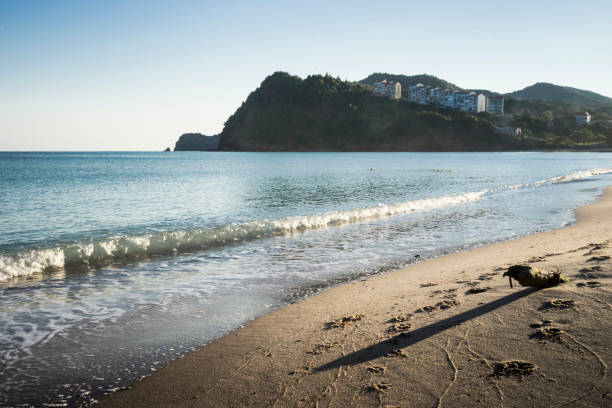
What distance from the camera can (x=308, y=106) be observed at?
190125 millimetres

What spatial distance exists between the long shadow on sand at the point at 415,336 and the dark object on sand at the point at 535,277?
0.11 m

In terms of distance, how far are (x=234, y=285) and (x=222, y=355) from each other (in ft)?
10.6

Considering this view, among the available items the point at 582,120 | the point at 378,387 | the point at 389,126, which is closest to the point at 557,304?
the point at 378,387

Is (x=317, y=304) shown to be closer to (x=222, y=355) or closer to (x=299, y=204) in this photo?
(x=222, y=355)

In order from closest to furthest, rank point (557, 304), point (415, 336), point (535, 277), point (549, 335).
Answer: point (549, 335) < point (415, 336) < point (557, 304) < point (535, 277)

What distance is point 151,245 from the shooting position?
12.0 metres

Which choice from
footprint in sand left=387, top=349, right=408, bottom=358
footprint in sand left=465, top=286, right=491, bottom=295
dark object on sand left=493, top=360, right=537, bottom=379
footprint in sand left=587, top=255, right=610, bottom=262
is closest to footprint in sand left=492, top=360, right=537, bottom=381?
dark object on sand left=493, top=360, right=537, bottom=379

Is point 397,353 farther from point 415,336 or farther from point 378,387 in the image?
point 378,387

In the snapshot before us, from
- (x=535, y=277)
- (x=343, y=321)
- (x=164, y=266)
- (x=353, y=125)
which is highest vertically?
(x=353, y=125)

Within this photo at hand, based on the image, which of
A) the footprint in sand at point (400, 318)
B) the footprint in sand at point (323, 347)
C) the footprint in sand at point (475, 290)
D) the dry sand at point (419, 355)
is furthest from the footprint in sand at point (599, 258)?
the footprint in sand at point (323, 347)

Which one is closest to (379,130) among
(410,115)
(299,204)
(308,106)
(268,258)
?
(410,115)

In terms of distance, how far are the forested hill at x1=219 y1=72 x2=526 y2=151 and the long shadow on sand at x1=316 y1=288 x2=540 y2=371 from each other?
169 meters

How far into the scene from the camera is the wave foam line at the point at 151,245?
977cm

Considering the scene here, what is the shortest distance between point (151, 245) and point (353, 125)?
6770 inches
